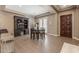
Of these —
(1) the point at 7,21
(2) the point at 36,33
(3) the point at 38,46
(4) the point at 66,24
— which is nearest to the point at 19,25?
(1) the point at 7,21

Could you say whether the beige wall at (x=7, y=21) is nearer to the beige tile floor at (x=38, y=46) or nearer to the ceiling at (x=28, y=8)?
the ceiling at (x=28, y=8)

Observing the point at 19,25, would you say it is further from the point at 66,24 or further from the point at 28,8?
the point at 66,24

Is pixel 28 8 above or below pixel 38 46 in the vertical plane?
above

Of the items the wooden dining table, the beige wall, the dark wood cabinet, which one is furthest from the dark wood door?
the beige wall

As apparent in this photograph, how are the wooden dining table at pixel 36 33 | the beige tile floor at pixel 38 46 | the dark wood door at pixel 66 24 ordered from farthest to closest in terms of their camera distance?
the dark wood door at pixel 66 24, the wooden dining table at pixel 36 33, the beige tile floor at pixel 38 46

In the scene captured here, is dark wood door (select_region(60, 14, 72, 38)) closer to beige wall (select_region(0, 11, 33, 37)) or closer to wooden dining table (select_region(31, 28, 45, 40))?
wooden dining table (select_region(31, 28, 45, 40))

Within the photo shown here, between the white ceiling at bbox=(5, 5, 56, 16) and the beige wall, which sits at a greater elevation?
the white ceiling at bbox=(5, 5, 56, 16)

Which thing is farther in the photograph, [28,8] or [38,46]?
[38,46]

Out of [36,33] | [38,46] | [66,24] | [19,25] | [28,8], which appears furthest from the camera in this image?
[66,24]

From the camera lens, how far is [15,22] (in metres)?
1.81

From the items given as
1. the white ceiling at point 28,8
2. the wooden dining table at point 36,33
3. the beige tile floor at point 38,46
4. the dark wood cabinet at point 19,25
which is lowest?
the beige tile floor at point 38,46

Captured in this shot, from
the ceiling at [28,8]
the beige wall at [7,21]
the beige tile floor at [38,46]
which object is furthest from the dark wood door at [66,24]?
the beige wall at [7,21]

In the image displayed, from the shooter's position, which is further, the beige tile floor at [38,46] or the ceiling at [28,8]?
the beige tile floor at [38,46]
